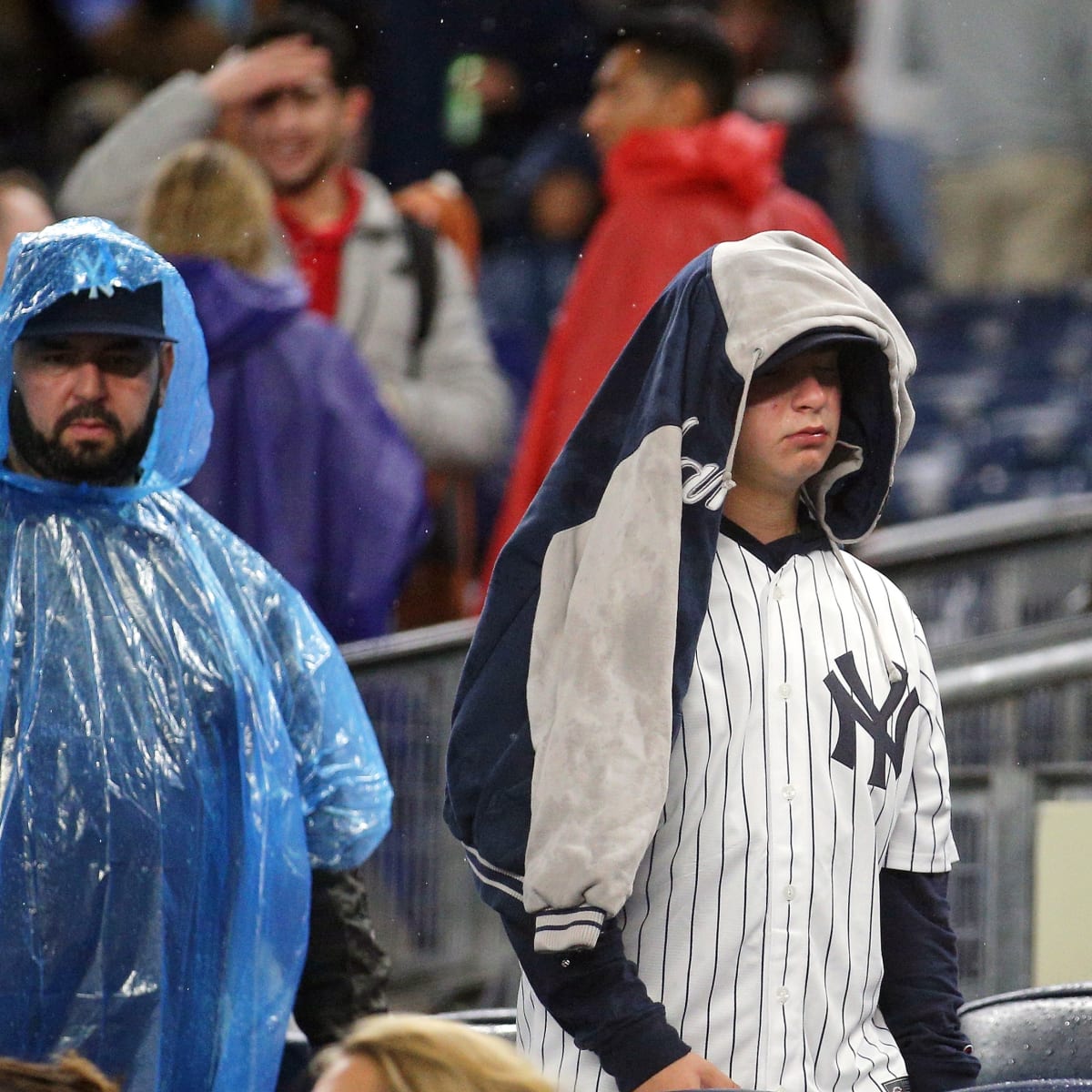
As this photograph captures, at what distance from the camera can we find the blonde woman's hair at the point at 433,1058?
1.87 m

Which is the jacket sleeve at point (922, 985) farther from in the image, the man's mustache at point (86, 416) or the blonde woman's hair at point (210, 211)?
the blonde woman's hair at point (210, 211)

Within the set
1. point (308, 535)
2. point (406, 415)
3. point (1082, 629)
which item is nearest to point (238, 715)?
point (308, 535)

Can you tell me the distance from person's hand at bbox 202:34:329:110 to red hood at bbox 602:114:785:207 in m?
0.71

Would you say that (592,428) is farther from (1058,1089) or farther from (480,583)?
(480,583)

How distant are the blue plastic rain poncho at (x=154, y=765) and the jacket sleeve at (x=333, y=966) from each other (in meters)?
0.05

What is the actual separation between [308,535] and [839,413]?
5.18 feet

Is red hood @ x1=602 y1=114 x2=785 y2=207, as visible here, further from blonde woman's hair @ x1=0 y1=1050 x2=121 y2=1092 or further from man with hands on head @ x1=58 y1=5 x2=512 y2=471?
blonde woman's hair @ x1=0 y1=1050 x2=121 y2=1092

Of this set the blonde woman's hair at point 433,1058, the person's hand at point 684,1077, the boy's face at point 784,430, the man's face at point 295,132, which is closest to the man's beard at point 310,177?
the man's face at point 295,132

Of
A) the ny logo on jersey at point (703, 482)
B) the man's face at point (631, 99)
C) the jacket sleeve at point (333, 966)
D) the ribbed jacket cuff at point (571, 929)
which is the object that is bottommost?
the jacket sleeve at point (333, 966)

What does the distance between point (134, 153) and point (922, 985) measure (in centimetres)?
258

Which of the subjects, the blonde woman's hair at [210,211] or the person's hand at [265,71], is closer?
the blonde woman's hair at [210,211]

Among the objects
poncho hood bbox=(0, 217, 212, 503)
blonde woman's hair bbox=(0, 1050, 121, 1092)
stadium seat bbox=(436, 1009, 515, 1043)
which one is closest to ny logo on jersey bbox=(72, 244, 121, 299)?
poncho hood bbox=(0, 217, 212, 503)

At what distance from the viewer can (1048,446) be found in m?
8.41

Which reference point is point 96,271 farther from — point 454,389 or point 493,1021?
point 454,389
